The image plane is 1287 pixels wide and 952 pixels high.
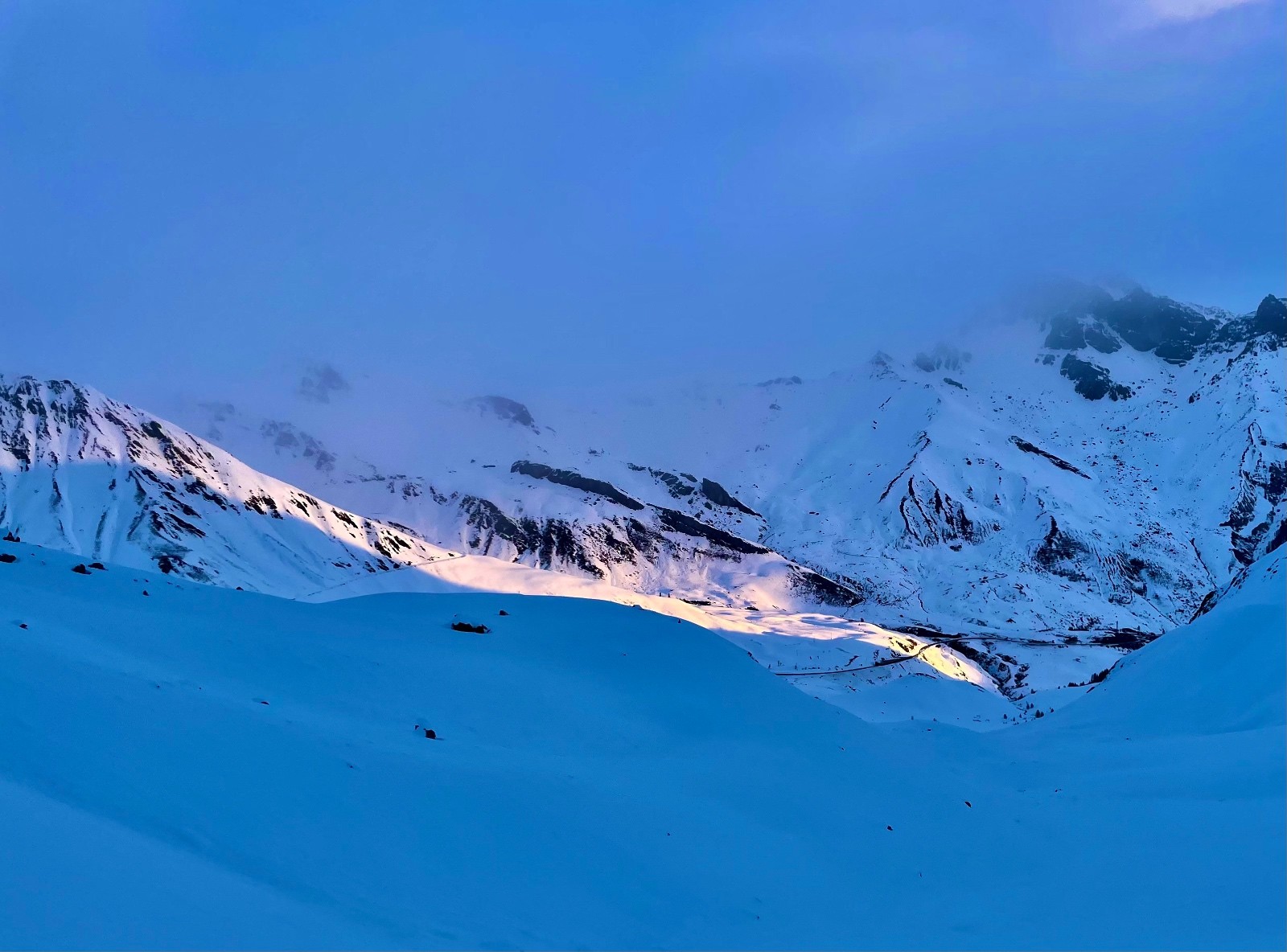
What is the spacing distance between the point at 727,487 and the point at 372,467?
5775 centimetres

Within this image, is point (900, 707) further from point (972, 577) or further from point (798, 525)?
point (798, 525)

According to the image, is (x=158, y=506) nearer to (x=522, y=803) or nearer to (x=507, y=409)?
(x=522, y=803)

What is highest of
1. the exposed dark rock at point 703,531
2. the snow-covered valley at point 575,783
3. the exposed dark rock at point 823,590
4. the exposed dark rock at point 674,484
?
the snow-covered valley at point 575,783

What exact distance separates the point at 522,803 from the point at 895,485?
130m

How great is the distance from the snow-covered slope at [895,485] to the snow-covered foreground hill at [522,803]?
2739 inches

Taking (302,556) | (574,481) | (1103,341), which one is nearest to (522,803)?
(302,556)

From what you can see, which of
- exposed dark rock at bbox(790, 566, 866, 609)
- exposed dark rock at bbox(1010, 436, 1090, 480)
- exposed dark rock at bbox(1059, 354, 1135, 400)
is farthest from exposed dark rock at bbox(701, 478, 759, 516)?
exposed dark rock at bbox(1059, 354, 1135, 400)

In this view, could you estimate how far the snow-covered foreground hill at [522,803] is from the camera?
19.2 ft

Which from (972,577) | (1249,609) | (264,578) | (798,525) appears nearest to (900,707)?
(1249,609)

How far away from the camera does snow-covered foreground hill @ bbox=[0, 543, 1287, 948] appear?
19.2ft

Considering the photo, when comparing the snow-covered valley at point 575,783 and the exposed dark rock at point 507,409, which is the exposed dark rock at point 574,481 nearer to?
the exposed dark rock at point 507,409

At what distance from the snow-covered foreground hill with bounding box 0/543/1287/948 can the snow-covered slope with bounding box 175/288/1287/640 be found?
69.6 metres

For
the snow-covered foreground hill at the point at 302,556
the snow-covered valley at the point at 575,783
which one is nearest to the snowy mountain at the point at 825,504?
the snow-covered foreground hill at the point at 302,556

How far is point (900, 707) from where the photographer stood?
3453 cm
